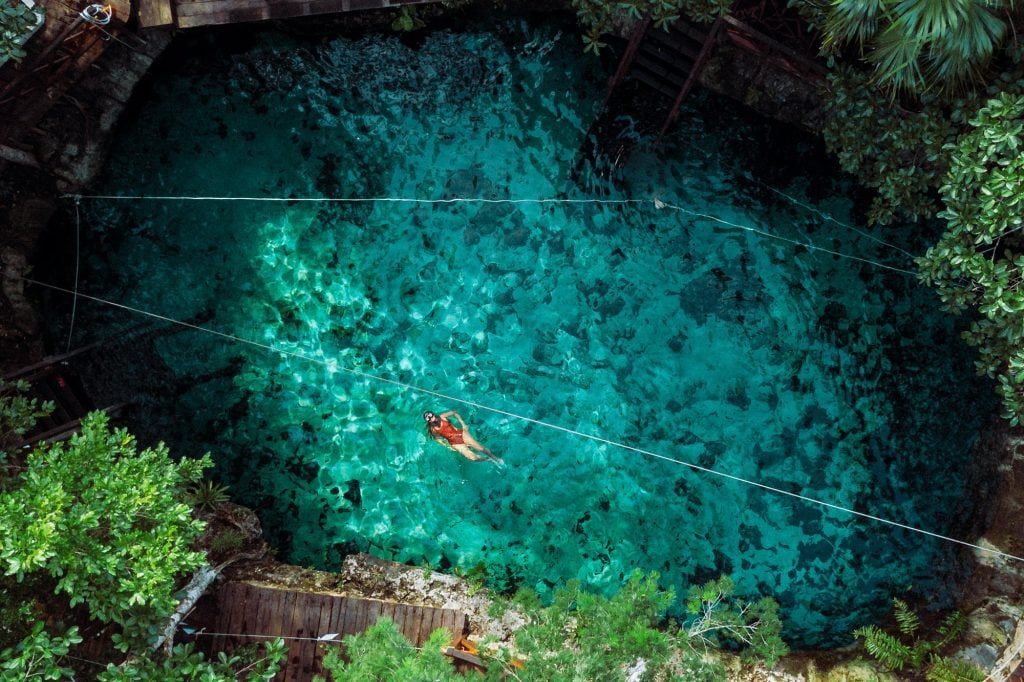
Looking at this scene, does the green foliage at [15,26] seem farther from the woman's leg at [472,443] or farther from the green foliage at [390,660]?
the green foliage at [390,660]

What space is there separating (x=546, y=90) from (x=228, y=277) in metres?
5.95

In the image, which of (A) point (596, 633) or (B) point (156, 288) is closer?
(A) point (596, 633)

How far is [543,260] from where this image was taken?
1070cm

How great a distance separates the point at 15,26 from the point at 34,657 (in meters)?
7.54

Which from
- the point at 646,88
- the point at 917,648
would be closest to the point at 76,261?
the point at 646,88

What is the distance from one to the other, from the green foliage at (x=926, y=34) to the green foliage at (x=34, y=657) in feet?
32.9

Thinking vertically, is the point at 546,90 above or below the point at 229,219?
above

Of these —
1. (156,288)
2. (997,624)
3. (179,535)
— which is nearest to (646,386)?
(997,624)

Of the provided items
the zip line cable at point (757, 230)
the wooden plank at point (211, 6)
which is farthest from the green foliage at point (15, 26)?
the zip line cable at point (757, 230)

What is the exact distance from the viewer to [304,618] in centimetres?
942

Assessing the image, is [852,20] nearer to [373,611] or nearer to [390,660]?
[390,660]

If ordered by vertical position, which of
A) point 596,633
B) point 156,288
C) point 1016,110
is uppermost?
point 1016,110

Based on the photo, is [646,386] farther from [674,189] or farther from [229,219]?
[229,219]

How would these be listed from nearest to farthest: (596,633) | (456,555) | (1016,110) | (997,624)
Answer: (1016,110)
(596,633)
(997,624)
(456,555)
